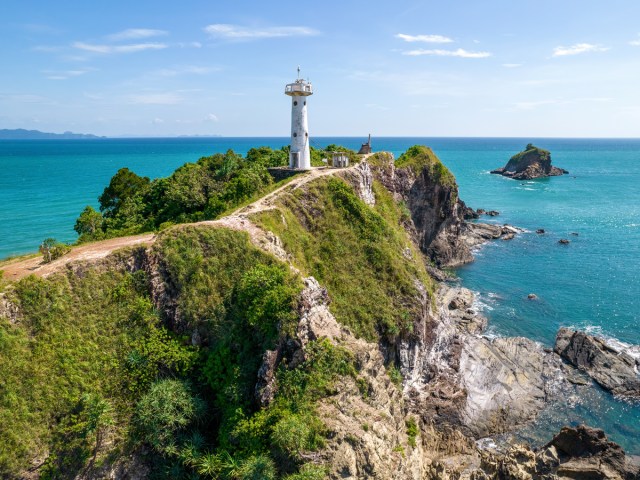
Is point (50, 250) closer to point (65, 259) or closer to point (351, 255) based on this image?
point (65, 259)

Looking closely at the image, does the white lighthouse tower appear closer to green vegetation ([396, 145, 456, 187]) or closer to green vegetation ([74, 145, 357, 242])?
green vegetation ([74, 145, 357, 242])

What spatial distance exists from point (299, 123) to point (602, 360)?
42820 mm

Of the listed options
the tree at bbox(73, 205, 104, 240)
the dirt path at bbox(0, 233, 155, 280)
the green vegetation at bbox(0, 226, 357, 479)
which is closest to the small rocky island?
the tree at bbox(73, 205, 104, 240)

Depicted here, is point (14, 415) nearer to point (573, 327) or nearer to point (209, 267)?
point (209, 267)

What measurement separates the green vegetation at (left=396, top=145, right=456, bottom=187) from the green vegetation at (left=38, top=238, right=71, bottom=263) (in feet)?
167

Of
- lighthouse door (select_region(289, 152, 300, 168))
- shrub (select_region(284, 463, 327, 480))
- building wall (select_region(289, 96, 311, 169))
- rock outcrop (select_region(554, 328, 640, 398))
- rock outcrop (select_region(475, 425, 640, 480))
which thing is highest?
building wall (select_region(289, 96, 311, 169))

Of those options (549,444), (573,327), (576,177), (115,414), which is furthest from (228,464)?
(576,177)

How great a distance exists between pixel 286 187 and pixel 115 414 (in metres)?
26.9

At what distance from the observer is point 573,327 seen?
51.8m

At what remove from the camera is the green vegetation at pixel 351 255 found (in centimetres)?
3659

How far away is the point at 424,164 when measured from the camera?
2788 inches

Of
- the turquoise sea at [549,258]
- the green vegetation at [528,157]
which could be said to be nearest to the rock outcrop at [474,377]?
the turquoise sea at [549,258]

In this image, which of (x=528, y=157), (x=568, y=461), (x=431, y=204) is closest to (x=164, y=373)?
(x=568, y=461)

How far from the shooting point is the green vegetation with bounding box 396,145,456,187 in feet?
228
